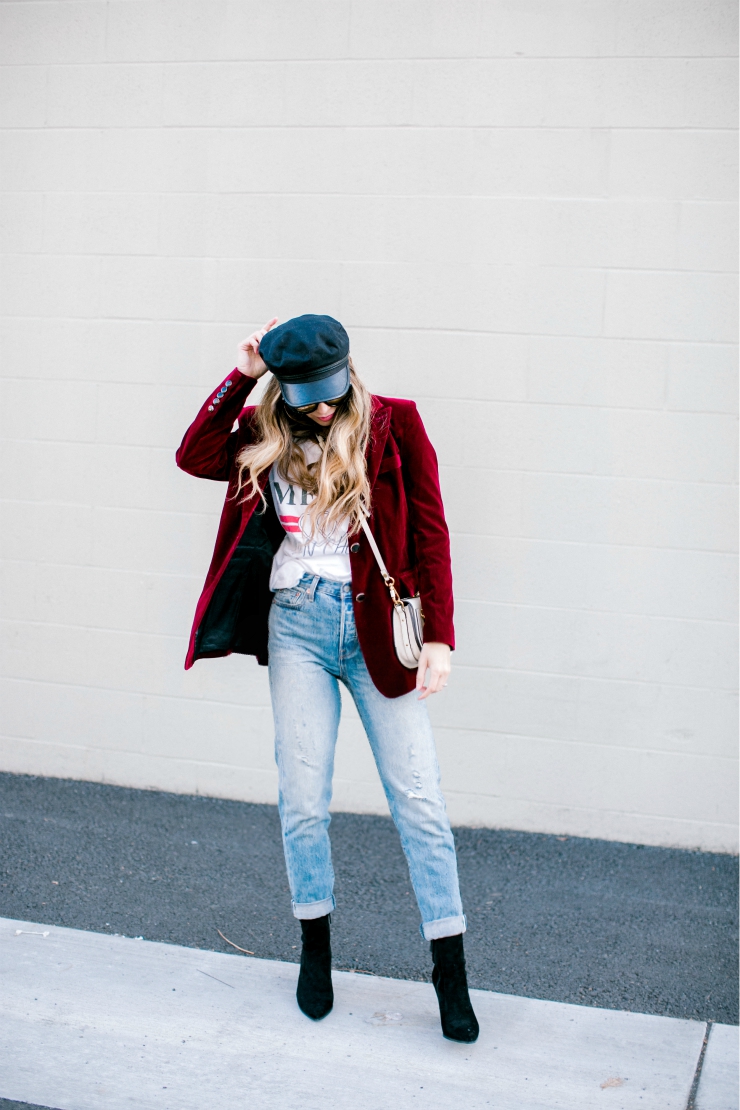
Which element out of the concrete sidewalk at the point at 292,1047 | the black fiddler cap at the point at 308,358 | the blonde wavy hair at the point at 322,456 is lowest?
the concrete sidewalk at the point at 292,1047

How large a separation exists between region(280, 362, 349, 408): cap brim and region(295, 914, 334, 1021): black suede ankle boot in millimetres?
1430

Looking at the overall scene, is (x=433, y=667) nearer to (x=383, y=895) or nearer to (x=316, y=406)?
(x=316, y=406)

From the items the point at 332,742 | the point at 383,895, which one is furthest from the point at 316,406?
the point at 383,895

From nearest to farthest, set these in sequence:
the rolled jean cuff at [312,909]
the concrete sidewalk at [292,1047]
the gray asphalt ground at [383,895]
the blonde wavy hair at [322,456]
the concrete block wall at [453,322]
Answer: the concrete sidewalk at [292,1047] → the blonde wavy hair at [322,456] → the rolled jean cuff at [312,909] → the gray asphalt ground at [383,895] → the concrete block wall at [453,322]

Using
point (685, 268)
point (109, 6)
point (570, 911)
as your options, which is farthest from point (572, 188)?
point (570, 911)

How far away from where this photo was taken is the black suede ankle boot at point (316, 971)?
287 centimetres

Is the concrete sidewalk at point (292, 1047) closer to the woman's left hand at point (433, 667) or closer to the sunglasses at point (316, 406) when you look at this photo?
the woman's left hand at point (433, 667)

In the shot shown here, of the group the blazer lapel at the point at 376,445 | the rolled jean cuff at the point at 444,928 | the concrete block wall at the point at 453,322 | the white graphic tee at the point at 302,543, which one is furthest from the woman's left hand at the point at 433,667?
the concrete block wall at the point at 453,322

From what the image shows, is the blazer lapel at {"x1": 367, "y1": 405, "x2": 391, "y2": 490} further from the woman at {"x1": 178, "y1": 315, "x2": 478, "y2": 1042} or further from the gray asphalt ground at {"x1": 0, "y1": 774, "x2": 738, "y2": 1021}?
the gray asphalt ground at {"x1": 0, "y1": 774, "x2": 738, "y2": 1021}

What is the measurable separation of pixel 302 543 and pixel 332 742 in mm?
555

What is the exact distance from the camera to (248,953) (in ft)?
10.8

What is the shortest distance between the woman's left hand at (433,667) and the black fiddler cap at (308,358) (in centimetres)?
72

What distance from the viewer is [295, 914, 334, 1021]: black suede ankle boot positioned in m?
2.87

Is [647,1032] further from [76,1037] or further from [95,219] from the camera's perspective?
[95,219]
